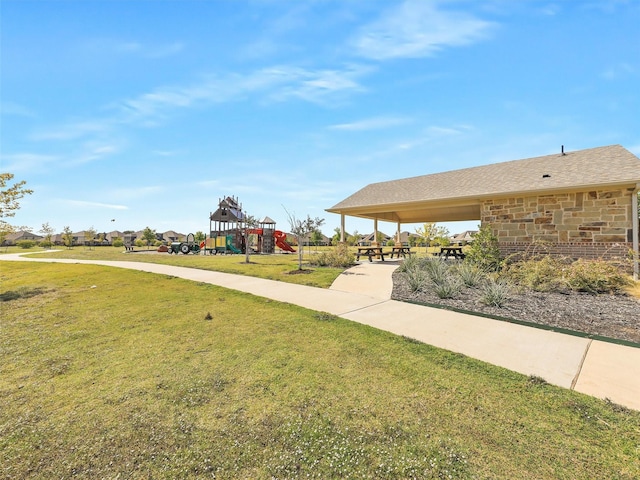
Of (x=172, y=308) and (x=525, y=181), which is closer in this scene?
(x=172, y=308)

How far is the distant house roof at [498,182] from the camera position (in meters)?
9.50

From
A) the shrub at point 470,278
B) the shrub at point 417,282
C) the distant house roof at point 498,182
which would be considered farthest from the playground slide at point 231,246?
the shrub at point 470,278

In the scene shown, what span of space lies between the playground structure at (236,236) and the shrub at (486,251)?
19261 mm

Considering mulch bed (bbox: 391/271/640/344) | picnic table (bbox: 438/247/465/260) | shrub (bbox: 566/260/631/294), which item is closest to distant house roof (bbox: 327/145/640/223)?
picnic table (bbox: 438/247/465/260)

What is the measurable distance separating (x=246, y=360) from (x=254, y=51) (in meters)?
8.73

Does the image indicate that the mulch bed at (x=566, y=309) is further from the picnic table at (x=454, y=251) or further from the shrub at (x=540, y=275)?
the picnic table at (x=454, y=251)

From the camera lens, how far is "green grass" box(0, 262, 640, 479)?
205 cm

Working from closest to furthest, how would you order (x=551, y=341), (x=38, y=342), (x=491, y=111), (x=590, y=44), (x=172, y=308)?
(x=551, y=341) < (x=38, y=342) < (x=172, y=308) < (x=590, y=44) < (x=491, y=111)

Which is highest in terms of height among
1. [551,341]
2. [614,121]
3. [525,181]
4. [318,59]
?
[318,59]

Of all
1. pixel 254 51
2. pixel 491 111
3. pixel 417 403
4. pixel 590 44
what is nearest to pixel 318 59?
pixel 254 51

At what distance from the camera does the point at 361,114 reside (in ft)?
36.0

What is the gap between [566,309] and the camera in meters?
5.87

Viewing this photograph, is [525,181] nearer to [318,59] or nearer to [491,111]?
[491,111]

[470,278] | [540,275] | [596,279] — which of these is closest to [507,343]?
→ [470,278]
